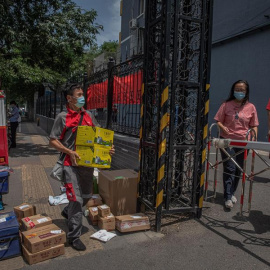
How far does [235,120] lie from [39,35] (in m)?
7.23

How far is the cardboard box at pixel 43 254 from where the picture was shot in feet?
9.96

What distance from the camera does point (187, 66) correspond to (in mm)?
4254

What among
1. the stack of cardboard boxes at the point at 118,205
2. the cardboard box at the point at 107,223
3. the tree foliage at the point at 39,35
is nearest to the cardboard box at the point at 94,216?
the stack of cardboard boxes at the point at 118,205

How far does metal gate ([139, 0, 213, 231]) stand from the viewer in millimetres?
3721

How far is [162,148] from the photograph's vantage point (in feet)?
12.2

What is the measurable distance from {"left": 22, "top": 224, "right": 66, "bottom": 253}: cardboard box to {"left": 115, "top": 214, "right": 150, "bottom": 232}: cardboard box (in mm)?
798

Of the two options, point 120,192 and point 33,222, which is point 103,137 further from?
point 33,222

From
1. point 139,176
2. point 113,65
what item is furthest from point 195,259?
point 113,65

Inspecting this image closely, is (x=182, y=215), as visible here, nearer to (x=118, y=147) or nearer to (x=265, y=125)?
(x=118, y=147)

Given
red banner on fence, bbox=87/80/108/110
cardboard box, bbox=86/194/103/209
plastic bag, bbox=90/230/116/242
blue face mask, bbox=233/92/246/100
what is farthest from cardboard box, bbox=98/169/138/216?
red banner on fence, bbox=87/80/108/110

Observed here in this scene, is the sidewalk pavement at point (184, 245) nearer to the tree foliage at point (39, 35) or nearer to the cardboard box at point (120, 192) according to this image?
A: the cardboard box at point (120, 192)

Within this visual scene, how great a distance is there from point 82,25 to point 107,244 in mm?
8138

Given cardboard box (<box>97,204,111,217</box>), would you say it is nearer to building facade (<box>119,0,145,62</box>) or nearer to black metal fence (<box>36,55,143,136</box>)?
black metal fence (<box>36,55,143,136</box>)

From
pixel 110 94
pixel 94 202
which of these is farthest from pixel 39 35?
pixel 94 202
